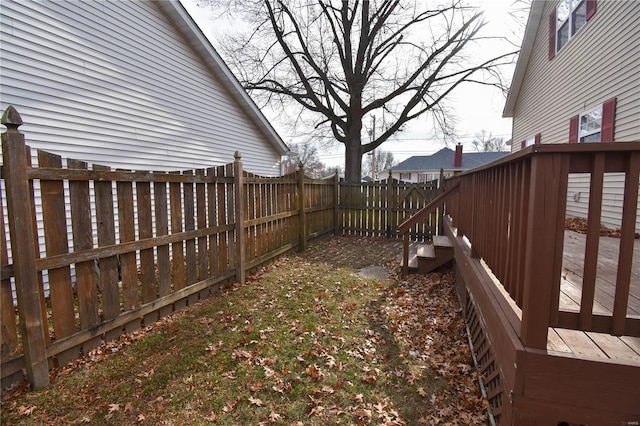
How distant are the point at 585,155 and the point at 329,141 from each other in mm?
19934

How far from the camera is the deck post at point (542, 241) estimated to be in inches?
63.4

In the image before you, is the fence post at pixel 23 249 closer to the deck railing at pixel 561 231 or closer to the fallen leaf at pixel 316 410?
the fallen leaf at pixel 316 410

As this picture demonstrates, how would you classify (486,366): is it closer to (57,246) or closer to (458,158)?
(57,246)

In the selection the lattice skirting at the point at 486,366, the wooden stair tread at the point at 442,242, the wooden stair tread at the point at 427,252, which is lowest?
the lattice skirting at the point at 486,366

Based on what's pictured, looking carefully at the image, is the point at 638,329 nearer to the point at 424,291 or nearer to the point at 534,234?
the point at 534,234

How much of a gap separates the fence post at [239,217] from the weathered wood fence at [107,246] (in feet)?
0.05

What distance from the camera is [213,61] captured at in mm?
8625

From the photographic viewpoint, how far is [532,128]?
441 inches

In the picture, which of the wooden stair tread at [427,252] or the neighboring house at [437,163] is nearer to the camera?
the wooden stair tread at [427,252]

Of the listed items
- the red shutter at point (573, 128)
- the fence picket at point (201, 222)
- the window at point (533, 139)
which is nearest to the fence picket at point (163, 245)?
the fence picket at point (201, 222)

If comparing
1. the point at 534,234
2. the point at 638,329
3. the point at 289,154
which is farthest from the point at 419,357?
the point at 289,154

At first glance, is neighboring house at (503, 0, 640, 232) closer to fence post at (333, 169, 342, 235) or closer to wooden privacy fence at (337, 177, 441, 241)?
wooden privacy fence at (337, 177, 441, 241)

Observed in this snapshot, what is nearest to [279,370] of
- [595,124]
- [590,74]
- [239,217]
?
[239,217]

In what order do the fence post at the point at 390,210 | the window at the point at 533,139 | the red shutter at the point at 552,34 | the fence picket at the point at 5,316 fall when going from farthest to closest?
the window at the point at 533,139, the fence post at the point at 390,210, the red shutter at the point at 552,34, the fence picket at the point at 5,316
